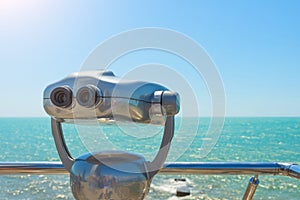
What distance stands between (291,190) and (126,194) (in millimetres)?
12181

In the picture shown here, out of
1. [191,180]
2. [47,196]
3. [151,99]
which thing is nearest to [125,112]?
[151,99]

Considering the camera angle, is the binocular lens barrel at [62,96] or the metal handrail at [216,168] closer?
the binocular lens barrel at [62,96]

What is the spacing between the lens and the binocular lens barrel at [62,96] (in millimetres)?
613

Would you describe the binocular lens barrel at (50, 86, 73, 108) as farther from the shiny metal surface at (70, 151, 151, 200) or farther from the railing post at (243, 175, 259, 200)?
the railing post at (243, 175, 259, 200)

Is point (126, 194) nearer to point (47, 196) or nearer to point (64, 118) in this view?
point (64, 118)

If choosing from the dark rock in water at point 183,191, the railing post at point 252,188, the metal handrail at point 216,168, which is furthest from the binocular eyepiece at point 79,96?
the dark rock in water at point 183,191

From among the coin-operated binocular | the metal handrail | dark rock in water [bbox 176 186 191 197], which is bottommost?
dark rock in water [bbox 176 186 191 197]

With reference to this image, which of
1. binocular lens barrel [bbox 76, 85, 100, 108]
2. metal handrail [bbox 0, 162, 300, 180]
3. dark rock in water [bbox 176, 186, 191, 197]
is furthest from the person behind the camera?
dark rock in water [bbox 176, 186, 191, 197]

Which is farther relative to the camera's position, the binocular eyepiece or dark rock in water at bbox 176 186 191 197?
dark rock in water at bbox 176 186 191 197

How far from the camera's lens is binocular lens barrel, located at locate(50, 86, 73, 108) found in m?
0.61

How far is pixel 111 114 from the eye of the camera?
63 centimetres

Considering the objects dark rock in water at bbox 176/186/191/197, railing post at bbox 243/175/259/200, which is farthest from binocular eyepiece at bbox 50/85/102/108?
dark rock in water at bbox 176/186/191/197

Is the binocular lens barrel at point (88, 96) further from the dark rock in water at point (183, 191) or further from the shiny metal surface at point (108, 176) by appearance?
the dark rock in water at point (183, 191)

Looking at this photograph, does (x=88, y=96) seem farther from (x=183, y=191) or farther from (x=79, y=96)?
(x=183, y=191)
